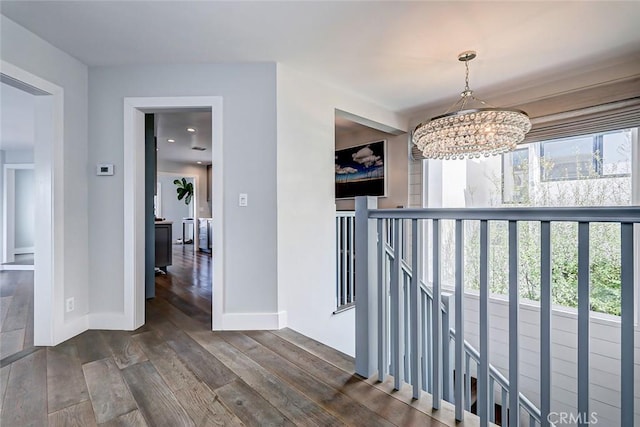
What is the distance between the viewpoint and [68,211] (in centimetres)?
237

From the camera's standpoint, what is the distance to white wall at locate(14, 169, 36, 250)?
655cm

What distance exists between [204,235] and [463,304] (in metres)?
7.09

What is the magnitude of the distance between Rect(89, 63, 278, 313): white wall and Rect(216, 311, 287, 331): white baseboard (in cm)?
5

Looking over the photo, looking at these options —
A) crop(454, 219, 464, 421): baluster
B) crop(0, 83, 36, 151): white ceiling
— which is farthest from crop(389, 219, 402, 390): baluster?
crop(0, 83, 36, 151): white ceiling

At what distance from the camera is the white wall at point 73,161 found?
2.22 metres

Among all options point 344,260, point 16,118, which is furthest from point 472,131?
point 16,118

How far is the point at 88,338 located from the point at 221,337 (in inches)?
41.7

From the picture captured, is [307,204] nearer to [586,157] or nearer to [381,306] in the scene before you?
[381,306]

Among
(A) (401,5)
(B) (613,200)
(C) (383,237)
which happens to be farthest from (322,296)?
(B) (613,200)

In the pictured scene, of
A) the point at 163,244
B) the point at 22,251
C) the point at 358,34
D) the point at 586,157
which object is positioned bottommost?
the point at 22,251

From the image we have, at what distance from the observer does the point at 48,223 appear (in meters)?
2.24

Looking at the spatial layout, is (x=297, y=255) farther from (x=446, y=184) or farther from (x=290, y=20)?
(x=446, y=184)

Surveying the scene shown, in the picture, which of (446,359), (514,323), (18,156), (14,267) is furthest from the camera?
(18,156)

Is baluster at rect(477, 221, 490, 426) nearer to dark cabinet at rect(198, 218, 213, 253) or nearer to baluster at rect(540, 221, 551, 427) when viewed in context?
baluster at rect(540, 221, 551, 427)
